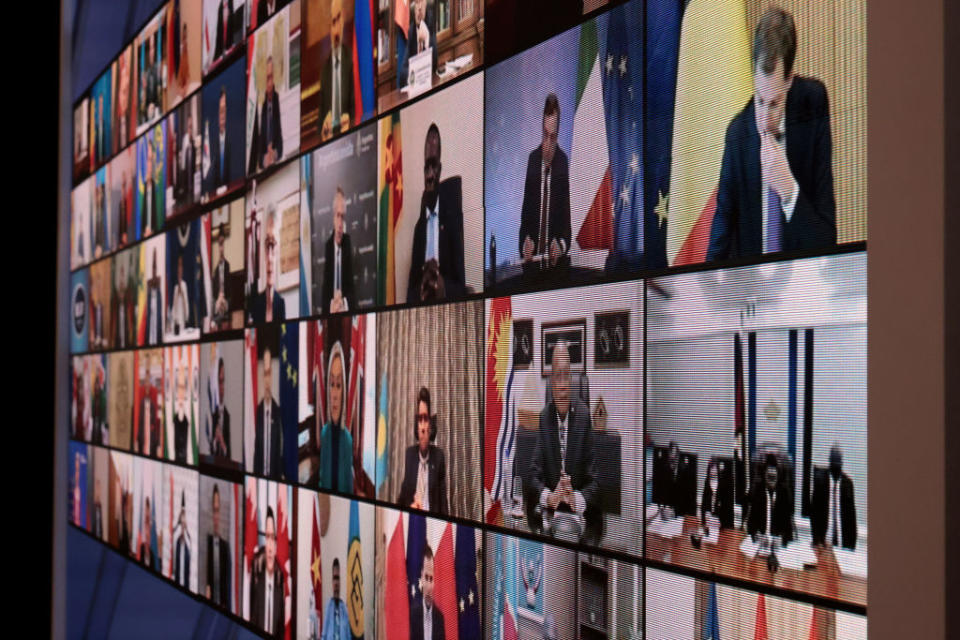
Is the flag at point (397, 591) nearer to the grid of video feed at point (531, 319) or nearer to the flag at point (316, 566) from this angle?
the grid of video feed at point (531, 319)

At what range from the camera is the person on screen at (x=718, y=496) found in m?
1.34

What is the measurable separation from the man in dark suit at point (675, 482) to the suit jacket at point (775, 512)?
10 cm

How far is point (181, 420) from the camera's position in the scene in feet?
11.6

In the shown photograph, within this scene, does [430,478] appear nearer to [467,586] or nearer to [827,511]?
[467,586]

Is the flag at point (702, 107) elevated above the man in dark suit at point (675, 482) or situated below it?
above

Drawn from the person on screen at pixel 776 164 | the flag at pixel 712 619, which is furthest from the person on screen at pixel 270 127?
the flag at pixel 712 619

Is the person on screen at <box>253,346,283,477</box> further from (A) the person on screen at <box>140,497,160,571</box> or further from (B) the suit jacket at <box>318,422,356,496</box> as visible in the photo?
(A) the person on screen at <box>140,497,160,571</box>

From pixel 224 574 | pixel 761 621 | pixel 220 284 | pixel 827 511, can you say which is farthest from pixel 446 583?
pixel 220 284

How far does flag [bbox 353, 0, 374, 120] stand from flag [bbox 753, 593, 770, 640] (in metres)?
1.33

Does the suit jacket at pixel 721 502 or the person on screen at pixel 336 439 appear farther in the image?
the person on screen at pixel 336 439

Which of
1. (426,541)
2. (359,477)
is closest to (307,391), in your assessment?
(359,477)

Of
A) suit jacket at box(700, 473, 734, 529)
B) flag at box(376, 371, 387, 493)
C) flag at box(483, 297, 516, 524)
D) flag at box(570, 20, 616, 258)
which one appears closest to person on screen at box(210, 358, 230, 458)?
flag at box(376, 371, 387, 493)

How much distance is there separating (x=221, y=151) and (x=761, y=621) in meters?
2.29

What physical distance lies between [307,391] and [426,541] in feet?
2.09
